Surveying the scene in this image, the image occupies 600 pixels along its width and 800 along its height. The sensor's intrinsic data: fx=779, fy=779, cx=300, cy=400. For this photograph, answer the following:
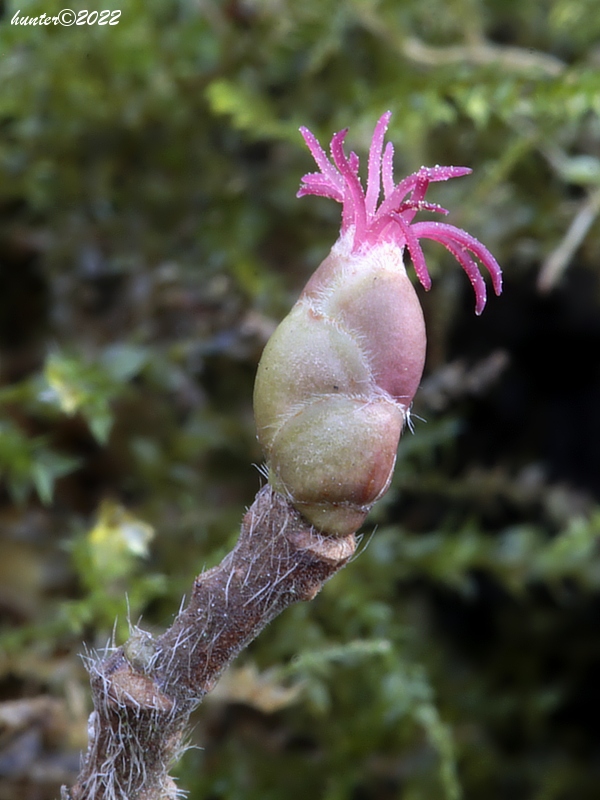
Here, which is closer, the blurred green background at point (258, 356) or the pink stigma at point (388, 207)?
the pink stigma at point (388, 207)

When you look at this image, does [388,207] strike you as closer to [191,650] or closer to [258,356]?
[191,650]

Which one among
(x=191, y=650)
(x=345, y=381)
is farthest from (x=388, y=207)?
(x=191, y=650)

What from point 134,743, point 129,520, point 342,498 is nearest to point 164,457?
point 129,520

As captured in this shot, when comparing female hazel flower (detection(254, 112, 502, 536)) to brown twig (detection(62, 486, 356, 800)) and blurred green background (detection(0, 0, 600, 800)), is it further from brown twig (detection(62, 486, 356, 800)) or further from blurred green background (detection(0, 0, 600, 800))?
blurred green background (detection(0, 0, 600, 800))

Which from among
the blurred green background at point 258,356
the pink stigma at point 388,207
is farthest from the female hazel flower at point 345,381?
the blurred green background at point 258,356

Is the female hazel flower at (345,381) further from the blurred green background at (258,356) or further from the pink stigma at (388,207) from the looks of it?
the blurred green background at (258,356)

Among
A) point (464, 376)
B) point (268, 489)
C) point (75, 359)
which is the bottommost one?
point (268, 489)

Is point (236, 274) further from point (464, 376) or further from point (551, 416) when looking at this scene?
point (551, 416)

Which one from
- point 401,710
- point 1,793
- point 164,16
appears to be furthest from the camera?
point 164,16
